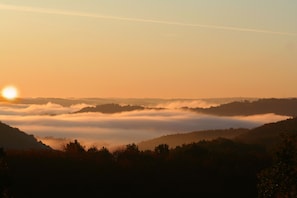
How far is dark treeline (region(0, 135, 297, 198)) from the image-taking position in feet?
371

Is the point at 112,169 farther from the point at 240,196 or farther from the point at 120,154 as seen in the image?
the point at 240,196

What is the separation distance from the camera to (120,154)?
143 meters

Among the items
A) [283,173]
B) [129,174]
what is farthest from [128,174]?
[283,173]

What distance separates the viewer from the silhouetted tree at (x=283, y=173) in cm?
5406

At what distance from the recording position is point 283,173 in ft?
181

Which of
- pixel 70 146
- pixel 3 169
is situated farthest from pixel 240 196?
pixel 3 169

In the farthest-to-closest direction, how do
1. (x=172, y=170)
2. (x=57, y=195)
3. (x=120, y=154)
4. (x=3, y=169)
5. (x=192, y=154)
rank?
(x=192, y=154) < (x=120, y=154) < (x=172, y=170) < (x=57, y=195) < (x=3, y=169)

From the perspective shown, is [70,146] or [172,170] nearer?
[172,170]

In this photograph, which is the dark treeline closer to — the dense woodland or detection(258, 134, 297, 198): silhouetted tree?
the dense woodland

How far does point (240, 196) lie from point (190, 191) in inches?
388

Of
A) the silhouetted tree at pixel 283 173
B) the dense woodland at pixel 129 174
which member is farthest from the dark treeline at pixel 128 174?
the silhouetted tree at pixel 283 173

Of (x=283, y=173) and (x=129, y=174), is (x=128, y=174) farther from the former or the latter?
(x=283, y=173)

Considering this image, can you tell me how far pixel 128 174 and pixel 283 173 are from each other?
7203cm

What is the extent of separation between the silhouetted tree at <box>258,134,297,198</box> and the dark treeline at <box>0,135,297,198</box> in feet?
186
